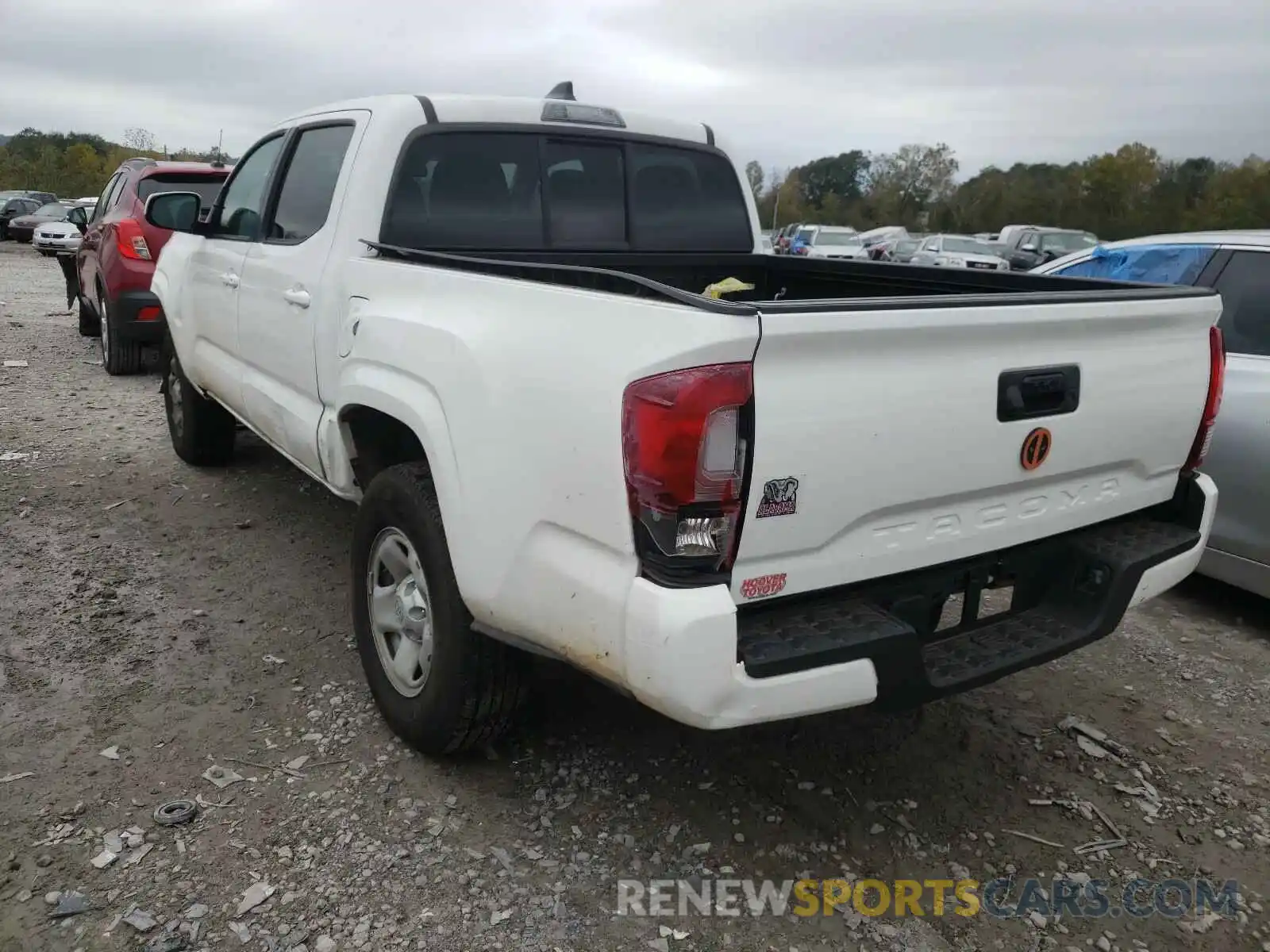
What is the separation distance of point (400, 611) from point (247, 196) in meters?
2.64

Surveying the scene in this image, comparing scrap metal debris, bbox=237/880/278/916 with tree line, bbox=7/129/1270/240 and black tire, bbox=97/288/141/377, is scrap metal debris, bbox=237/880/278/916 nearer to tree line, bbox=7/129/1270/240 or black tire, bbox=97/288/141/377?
black tire, bbox=97/288/141/377

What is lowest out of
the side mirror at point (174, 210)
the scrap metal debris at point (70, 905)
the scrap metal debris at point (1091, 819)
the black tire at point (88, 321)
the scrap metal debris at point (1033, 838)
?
the scrap metal debris at point (1091, 819)

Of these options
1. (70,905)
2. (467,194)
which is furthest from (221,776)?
(467,194)

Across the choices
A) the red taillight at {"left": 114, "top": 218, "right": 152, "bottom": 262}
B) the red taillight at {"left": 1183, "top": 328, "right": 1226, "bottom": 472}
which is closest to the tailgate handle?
the red taillight at {"left": 1183, "top": 328, "right": 1226, "bottom": 472}

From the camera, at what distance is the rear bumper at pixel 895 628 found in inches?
82.1

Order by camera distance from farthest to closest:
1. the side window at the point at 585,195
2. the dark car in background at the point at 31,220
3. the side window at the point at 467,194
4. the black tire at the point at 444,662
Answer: the dark car in background at the point at 31,220 → the side window at the point at 585,195 → the side window at the point at 467,194 → the black tire at the point at 444,662

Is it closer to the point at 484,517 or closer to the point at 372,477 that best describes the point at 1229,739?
the point at 484,517

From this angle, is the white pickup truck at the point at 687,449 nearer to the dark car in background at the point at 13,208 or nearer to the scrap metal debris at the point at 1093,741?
the scrap metal debris at the point at 1093,741

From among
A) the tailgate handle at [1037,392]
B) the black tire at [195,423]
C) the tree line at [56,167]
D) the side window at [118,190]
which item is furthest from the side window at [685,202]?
the tree line at [56,167]

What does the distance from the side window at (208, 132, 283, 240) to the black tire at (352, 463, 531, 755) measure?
79.7 inches

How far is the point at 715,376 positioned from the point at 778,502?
0.32 meters

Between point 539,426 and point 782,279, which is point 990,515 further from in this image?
point 782,279

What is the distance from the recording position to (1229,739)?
346cm

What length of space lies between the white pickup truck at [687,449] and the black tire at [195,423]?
6.96 feet
